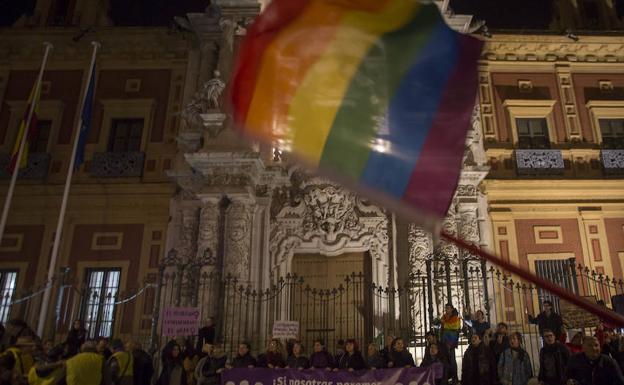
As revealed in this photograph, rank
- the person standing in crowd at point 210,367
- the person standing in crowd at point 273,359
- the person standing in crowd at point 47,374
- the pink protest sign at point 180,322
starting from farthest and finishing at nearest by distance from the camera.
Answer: the pink protest sign at point 180,322 < the person standing in crowd at point 273,359 < the person standing in crowd at point 210,367 < the person standing in crowd at point 47,374

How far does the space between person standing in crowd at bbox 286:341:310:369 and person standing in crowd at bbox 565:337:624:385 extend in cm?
396

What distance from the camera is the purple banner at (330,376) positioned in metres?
8.09

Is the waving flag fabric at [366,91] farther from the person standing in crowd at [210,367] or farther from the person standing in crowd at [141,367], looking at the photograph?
the person standing in crowd at [141,367]

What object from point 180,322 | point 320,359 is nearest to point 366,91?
point 320,359

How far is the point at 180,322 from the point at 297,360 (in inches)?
114

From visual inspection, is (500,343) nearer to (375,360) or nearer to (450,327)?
(450,327)

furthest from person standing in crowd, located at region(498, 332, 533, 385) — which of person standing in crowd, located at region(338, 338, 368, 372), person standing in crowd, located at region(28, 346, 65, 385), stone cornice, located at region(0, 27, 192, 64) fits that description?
stone cornice, located at region(0, 27, 192, 64)

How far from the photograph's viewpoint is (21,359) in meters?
6.94

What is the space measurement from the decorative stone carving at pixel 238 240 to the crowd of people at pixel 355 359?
2.84 m

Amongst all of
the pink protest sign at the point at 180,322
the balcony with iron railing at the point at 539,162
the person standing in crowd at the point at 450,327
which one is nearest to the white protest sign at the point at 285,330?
the pink protest sign at the point at 180,322

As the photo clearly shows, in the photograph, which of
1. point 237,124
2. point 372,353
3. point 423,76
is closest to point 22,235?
point 372,353

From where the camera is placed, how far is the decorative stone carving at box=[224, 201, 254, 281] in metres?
13.0

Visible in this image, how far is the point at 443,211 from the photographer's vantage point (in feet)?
11.1

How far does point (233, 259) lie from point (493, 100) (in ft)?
30.7
